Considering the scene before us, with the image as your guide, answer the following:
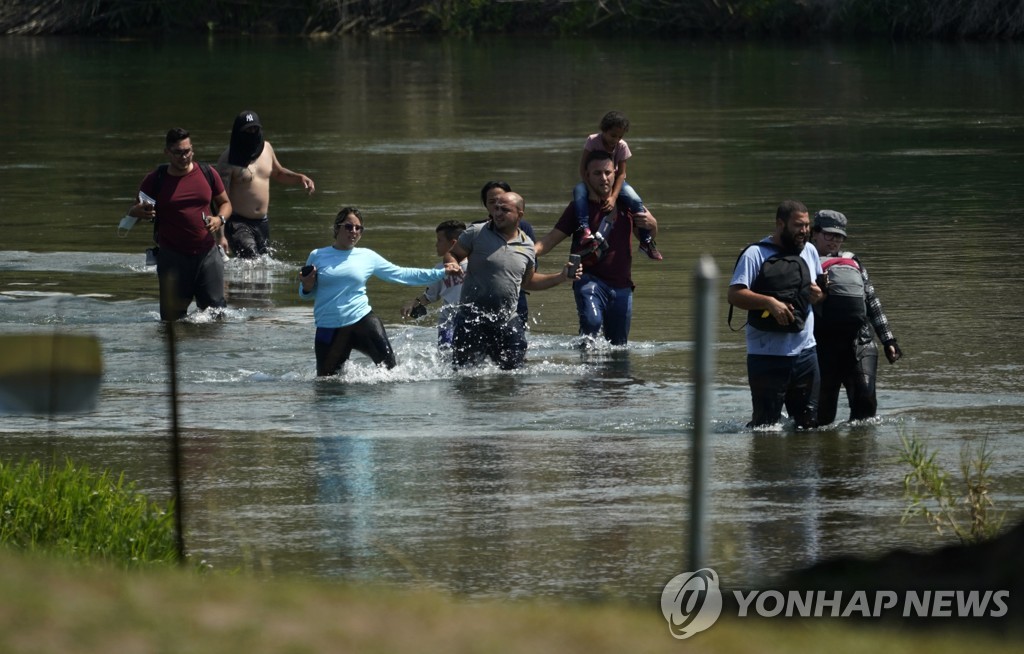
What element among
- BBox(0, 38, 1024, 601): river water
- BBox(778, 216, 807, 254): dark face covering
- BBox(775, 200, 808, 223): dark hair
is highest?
BBox(775, 200, 808, 223): dark hair

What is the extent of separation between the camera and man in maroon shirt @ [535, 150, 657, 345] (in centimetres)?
1437

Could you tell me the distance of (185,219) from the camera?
15500mm

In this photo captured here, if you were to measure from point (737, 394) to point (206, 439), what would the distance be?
3.64m

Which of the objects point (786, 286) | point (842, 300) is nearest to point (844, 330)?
point (842, 300)

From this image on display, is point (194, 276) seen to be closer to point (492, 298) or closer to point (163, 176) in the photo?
point (163, 176)

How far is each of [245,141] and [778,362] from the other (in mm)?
7960

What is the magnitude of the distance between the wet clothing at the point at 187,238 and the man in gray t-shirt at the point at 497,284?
280 cm

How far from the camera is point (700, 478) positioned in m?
5.19

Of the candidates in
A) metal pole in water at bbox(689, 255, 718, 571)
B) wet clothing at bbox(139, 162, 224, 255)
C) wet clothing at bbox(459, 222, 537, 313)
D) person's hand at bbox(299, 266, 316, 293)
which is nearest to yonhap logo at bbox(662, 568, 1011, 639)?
metal pole in water at bbox(689, 255, 718, 571)

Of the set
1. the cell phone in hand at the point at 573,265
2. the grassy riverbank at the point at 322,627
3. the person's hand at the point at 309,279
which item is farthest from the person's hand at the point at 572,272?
the grassy riverbank at the point at 322,627

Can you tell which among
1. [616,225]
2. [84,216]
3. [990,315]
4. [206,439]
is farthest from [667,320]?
[84,216]

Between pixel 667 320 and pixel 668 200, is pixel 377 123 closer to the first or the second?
pixel 668 200

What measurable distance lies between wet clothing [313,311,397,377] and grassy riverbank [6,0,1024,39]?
44879 mm

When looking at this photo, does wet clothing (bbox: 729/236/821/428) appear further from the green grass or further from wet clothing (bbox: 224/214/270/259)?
wet clothing (bbox: 224/214/270/259)
